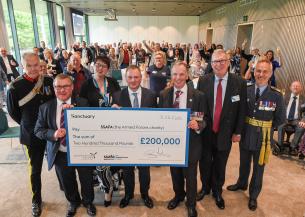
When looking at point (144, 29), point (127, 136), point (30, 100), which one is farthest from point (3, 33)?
point (144, 29)

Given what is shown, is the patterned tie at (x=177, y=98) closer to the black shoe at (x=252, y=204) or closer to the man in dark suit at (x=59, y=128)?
the man in dark suit at (x=59, y=128)

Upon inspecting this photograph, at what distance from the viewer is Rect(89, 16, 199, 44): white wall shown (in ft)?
76.0

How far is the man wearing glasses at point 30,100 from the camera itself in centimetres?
232

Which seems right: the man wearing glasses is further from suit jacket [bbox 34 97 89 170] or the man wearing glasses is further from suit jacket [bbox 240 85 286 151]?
suit jacket [bbox 240 85 286 151]

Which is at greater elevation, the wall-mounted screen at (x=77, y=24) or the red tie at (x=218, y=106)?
the wall-mounted screen at (x=77, y=24)

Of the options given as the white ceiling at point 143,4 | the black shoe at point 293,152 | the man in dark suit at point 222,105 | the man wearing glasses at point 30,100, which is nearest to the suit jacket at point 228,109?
the man in dark suit at point 222,105

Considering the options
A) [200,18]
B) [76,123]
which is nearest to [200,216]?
[76,123]

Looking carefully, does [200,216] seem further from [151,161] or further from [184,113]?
[184,113]

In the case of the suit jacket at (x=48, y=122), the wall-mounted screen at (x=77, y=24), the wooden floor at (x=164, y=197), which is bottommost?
the wooden floor at (x=164, y=197)

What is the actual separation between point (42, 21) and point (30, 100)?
1203cm

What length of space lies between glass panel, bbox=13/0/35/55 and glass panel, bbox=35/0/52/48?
713 millimetres

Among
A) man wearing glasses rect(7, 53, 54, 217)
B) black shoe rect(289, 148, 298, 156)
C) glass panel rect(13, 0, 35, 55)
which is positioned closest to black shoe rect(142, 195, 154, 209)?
man wearing glasses rect(7, 53, 54, 217)

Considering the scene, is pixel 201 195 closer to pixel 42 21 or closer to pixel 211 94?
pixel 211 94

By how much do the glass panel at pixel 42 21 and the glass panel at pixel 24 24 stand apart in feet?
2.34
